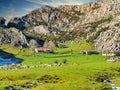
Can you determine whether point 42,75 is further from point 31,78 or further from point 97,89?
point 97,89

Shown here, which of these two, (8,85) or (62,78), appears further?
(62,78)

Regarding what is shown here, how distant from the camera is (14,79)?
163 meters

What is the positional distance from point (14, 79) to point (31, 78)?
877cm

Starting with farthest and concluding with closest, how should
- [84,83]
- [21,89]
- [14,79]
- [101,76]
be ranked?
[101,76] → [14,79] → [84,83] → [21,89]

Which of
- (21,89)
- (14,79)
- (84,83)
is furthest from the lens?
(14,79)

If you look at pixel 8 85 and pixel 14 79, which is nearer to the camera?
pixel 8 85

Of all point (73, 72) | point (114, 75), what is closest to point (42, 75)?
point (73, 72)

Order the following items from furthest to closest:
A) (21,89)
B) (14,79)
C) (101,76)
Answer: (101,76) → (14,79) → (21,89)

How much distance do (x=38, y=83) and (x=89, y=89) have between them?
27435mm

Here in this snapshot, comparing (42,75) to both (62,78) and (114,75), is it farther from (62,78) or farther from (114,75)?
(114,75)

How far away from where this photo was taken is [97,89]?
134 m

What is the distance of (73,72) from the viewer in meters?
184

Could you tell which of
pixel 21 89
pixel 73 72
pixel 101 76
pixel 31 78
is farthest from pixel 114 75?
pixel 21 89

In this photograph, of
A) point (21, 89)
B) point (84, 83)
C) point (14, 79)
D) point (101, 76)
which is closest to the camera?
point (21, 89)
